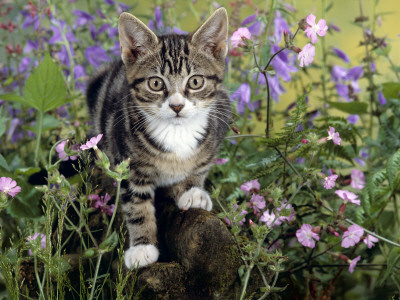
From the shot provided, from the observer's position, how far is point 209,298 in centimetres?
150

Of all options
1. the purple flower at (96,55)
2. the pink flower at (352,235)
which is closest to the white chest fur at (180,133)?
the pink flower at (352,235)

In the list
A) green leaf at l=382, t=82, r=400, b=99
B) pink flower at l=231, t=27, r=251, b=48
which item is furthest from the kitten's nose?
green leaf at l=382, t=82, r=400, b=99

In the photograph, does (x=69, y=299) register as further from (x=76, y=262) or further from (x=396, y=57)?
(x=396, y=57)

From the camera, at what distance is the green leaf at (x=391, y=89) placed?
6.53 ft

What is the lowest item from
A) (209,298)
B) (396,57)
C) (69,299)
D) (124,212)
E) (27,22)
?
(69,299)

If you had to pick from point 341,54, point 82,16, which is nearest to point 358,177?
point 341,54

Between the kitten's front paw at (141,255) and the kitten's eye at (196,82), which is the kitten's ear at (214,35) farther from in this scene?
the kitten's front paw at (141,255)

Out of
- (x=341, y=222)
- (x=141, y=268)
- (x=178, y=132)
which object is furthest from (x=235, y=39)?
(x=141, y=268)

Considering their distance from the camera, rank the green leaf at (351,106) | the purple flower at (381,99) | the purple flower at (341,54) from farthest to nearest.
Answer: the purple flower at (341,54) → the purple flower at (381,99) → the green leaf at (351,106)

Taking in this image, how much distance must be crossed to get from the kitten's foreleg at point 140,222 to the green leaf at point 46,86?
0.50 m

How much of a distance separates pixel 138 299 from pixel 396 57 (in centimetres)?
191

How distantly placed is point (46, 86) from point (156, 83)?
49cm

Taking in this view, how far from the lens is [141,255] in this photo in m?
1.57

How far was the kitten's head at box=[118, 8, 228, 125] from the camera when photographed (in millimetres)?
1620
